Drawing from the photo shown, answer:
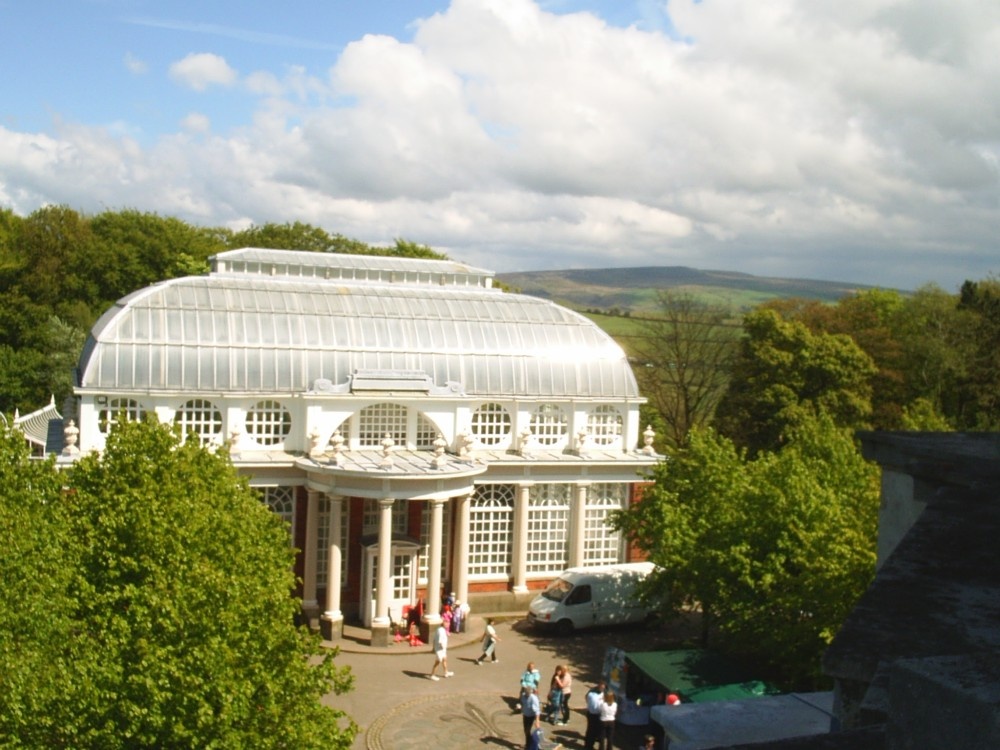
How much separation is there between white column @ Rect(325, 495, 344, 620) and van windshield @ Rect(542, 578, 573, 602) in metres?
7.28

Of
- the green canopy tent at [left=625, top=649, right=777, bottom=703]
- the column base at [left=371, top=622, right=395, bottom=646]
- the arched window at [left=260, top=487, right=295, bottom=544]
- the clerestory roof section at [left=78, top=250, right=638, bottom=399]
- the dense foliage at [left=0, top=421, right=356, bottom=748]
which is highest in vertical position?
the clerestory roof section at [left=78, top=250, right=638, bottom=399]

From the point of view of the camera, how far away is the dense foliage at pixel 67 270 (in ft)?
198

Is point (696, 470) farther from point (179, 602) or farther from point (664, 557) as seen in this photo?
point (179, 602)

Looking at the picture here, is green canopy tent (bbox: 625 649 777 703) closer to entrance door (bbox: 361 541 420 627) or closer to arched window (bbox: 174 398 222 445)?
entrance door (bbox: 361 541 420 627)

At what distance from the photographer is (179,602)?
16312 mm

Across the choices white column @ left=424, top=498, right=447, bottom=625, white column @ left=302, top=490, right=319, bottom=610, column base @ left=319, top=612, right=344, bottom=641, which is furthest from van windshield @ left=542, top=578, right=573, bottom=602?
white column @ left=302, top=490, right=319, bottom=610

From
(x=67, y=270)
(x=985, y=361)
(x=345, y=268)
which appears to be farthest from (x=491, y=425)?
(x=67, y=270)

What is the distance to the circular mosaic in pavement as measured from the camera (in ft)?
80.9

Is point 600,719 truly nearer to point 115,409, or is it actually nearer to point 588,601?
point 588,601

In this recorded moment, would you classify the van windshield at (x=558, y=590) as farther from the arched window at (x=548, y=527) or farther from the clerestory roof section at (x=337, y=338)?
the clerestory roof section at (x=337, y=338)

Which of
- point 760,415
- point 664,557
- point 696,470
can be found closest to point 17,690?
point 664,557

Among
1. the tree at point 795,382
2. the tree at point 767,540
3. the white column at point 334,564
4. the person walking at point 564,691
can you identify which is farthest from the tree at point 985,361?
the white column at point 334,564

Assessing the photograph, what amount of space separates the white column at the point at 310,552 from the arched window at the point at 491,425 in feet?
24.1

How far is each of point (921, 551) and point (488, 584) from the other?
109 feet
